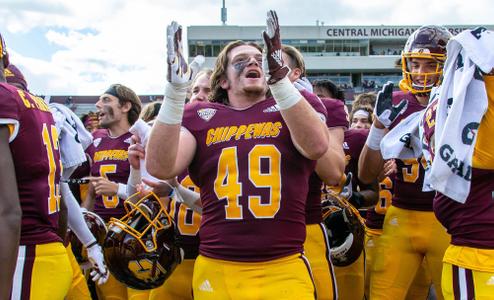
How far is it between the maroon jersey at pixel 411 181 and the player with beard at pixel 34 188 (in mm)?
2394

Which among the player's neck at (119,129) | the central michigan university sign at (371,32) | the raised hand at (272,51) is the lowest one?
the player's neck at (119,129)

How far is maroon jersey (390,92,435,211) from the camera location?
12.6ft

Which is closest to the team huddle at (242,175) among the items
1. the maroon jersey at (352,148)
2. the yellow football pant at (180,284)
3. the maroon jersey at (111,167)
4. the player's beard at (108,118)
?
the yellow football pant at (180,284)

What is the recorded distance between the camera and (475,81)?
7.72 ft

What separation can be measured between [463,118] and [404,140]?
39.6 inches

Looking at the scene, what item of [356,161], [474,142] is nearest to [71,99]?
[356,161]

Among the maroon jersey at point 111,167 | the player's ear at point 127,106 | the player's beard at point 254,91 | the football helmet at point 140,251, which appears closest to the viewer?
the player's beard at point 254,91

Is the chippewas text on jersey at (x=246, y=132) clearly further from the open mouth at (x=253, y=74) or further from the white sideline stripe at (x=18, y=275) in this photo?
the white sideline stripe at (x=18, y=275)

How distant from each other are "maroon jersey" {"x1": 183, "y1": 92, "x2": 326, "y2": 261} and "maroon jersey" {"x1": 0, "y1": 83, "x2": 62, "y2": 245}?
0.67m

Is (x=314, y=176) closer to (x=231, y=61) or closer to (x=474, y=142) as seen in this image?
(x=231, y=61)

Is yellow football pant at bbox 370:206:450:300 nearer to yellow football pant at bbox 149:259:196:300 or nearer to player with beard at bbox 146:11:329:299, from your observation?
yellow football pant at bbox 149:259:196:300

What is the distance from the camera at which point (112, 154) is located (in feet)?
16.9

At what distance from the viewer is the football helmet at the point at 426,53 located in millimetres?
3611

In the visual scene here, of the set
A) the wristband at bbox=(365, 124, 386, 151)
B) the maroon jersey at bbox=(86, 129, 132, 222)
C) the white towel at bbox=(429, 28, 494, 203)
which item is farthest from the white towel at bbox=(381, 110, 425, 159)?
the maroon jersey at bbox=(86, 129, 132, 222)
